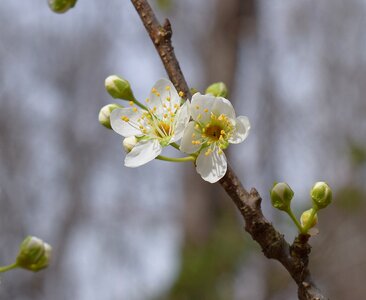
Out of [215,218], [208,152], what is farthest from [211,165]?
[215,218]

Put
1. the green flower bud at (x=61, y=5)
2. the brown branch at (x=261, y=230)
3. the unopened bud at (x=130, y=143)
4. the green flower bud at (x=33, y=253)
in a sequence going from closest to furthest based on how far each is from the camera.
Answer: the brown branch at (x=261, y=230) → the unopened bud at (x=130, y=143) → the green flower bud at (x=33, y=253) → the green flower bud at (x=61, y=5)

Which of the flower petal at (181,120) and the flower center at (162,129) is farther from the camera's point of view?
the flower center at (162,129)

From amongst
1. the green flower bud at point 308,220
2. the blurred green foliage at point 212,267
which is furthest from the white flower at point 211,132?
the blurred green foliage at point 212,267

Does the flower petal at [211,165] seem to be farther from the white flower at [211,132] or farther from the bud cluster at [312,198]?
the bud cluster at [312,198]

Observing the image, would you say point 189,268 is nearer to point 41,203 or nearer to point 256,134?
point 256,134

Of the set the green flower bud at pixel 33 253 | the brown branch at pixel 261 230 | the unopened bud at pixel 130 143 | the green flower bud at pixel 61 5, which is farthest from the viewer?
the green flower bud at pixel 61 5

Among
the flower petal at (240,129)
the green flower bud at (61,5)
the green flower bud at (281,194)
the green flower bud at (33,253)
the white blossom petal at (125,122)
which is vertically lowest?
the green flower bud at (281,194)

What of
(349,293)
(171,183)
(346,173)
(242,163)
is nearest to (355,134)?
(346,173)
